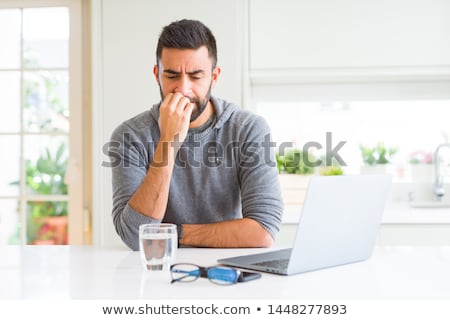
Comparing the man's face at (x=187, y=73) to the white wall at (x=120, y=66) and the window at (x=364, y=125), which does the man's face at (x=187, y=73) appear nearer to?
the white wall at (x=120, y=66)

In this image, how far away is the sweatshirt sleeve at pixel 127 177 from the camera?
1797 millimetres

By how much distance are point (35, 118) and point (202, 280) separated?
238 centimetres

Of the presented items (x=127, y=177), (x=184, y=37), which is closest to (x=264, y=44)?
(x=184, y=37)

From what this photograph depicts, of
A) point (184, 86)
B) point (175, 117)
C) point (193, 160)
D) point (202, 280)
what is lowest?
point (202, 280)

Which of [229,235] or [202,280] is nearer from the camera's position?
[202,280]

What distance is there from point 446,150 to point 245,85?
1.37 m

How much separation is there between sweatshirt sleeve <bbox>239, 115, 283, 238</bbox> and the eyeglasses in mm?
601

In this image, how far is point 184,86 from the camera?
6.59ft

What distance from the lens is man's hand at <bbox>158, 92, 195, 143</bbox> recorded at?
194cm

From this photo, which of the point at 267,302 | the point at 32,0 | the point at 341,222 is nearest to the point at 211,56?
the point at 341,222

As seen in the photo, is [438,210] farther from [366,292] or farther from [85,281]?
[85,281]

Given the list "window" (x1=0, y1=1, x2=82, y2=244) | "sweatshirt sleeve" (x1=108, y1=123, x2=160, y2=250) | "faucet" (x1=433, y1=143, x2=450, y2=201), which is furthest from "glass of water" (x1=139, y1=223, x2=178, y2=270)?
"faucet" (x1=433, y1=143, x2=450, y2=201)

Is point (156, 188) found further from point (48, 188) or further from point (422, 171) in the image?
point (422, 171)

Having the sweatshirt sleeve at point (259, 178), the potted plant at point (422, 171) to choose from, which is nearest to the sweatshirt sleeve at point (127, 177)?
the sweatshirt sleeve at point (259, 178)
